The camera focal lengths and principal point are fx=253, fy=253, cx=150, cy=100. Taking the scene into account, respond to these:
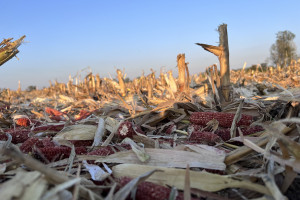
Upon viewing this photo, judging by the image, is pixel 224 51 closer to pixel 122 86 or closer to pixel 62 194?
pixel 62 194

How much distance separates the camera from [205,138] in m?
1.38

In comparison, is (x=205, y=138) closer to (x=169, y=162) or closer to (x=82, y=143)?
(x=169, y=162)

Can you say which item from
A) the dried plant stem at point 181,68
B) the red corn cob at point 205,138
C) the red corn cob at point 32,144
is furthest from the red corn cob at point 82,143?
the dried plant stem at point 181,68

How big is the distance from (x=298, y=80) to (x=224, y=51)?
3.45 meters

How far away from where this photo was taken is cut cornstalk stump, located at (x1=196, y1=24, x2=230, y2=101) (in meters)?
2.15

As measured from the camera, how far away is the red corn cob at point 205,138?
1.36 metres

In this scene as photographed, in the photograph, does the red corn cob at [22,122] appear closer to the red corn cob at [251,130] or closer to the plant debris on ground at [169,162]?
the plant debris on ground at [169,162]

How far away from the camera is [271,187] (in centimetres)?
75

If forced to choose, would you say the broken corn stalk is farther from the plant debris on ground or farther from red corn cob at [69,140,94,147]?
red corn cob at [69,140,94,147]

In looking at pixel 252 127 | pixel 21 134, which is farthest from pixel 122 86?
pixel 252 127

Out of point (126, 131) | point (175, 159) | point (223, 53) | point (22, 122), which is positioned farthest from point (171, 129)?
point (22, 122)

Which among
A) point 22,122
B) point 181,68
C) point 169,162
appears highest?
point 181,68

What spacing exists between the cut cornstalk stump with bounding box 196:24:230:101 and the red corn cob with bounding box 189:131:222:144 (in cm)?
89

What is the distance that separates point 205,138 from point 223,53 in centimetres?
105
